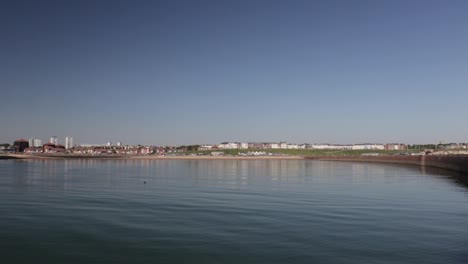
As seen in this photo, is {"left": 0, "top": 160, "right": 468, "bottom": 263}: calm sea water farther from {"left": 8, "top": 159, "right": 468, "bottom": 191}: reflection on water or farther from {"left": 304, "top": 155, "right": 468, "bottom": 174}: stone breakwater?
{"left": 304, "top": 155, "right": 468, "bottom": 174}: stone breakwater

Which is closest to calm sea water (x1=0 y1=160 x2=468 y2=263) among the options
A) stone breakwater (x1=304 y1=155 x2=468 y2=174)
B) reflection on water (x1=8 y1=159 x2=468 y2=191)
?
reflection on water (x1=8 y1=159 x2=468 y2=191)

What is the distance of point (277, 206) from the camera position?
1075 inches

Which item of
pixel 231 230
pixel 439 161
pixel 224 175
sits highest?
pixel 439 161

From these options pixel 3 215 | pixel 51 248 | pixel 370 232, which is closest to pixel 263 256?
pixel 370 232

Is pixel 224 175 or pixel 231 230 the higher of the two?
pixel 231 230

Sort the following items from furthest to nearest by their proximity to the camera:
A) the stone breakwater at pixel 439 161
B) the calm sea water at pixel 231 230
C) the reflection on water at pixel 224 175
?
the stone breakwater at pixel 439 161 < the reflection on water at pixel 224 175 < the calm sea water at pixel 231 230

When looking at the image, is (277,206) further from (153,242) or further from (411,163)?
(411,163)

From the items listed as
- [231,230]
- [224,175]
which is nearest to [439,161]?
[224,175]

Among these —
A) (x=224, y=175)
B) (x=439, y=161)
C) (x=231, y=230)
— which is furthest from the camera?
(x=439, y=161)

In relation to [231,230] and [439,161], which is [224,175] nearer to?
[231,230]

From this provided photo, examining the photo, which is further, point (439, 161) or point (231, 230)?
point (439, 161)

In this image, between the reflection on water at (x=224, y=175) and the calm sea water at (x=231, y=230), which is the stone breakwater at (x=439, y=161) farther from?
the calm sea water at (x=231, y=230)

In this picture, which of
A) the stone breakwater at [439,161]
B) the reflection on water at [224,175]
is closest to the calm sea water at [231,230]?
the reflection on water at [224,175]

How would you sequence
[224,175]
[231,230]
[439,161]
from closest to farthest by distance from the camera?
[231,230], [224,175], [439,161]
